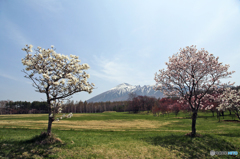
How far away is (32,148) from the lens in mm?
12711

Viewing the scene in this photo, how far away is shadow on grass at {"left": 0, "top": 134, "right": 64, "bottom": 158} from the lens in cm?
1146

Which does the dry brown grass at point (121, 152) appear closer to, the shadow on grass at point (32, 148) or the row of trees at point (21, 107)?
the shadow on grass at point (32, 148)

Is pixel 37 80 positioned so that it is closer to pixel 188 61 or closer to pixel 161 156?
pixel 161 156

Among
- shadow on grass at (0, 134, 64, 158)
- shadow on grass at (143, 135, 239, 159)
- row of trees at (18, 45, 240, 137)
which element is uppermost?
row of trees at (18, 45, 240, 137)

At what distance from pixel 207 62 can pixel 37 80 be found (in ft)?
76.7

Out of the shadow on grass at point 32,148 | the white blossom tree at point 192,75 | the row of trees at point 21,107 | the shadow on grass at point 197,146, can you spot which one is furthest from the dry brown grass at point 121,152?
the row of trees at point 21,107

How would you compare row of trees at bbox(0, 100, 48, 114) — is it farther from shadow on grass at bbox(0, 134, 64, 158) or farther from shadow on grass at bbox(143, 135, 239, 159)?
shadow on grass at bbox(143, 135, 239, 159)

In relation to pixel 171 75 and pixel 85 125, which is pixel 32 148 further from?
pixel 85 125

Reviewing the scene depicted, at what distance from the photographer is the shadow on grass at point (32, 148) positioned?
11461mm

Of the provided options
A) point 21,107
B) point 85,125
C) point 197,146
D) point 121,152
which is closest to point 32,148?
point 121,152

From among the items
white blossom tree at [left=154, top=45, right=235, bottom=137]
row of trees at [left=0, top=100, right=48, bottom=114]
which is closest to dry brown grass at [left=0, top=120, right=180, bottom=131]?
white blossom tree at [left=154, top=45, right=235, bottom=137]

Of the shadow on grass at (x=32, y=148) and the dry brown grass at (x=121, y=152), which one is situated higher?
the shadow on grass at (x=32, y=148)

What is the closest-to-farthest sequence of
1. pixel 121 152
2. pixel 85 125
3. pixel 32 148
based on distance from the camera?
pixel 32 148 → pixel 121 152 → pixel 85 125

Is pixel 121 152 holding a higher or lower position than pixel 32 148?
lower
